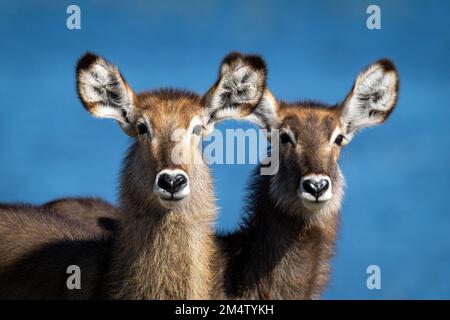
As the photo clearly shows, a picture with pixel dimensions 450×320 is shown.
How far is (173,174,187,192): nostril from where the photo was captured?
1322cm

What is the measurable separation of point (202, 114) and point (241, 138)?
1.18 meters

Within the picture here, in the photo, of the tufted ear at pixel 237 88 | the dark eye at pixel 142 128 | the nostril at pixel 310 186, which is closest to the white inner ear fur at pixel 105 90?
the dark eye at pixel 142 128

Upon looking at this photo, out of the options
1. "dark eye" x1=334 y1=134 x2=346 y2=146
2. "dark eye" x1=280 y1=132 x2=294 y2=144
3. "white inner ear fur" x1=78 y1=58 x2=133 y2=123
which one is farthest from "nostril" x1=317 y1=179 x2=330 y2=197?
"white inner ear fur" x1=78 y1=58 x2=133 y2=123

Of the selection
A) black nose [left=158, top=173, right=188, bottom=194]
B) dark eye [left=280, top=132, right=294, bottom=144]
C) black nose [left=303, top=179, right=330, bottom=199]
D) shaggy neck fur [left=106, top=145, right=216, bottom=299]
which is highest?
dark eye [left=280, top=132, right=294, bottom=144]

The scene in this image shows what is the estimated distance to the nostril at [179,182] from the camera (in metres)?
13.2

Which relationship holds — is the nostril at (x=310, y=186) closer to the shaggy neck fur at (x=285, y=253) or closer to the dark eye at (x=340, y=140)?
the shaggy neck fur at (x=285, y=253)

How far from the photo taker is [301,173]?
47.5 feet

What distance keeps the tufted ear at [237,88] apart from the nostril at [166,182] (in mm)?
1837

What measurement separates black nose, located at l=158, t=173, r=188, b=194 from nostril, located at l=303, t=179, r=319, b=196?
72.5 inches

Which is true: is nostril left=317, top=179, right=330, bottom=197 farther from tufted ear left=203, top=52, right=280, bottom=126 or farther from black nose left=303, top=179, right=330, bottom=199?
tufted ear left=203, top=52, right=280, bottom=126

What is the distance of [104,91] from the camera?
14898mm

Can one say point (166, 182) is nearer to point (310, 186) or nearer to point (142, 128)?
point (142, 128)

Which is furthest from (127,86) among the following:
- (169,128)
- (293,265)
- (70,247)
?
(293,265)
